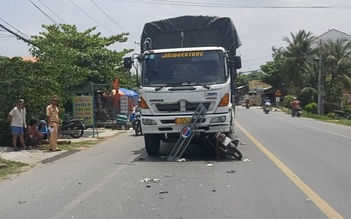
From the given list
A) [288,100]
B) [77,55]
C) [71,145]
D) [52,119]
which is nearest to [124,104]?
[77,55]

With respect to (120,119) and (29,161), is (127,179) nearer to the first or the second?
(29,161)

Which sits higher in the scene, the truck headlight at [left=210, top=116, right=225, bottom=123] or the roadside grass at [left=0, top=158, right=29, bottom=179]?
Result: the truck headlight at [left=210, top=116, right=225, bottom=123]

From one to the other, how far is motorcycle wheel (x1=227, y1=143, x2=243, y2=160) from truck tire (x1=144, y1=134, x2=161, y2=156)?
1961 mm

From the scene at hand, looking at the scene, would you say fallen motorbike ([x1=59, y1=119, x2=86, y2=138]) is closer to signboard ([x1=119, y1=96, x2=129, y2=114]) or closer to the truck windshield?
signboard ([x1=119, y1=96, x2=129, y2=114])

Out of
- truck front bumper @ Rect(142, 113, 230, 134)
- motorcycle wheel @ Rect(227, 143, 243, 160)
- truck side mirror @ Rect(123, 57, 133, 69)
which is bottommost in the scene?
motorcycle wheel @ Rect(227, 143, 243, 160)

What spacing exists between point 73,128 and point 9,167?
926 cm

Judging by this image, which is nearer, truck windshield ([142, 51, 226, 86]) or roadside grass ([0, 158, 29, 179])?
roadside grass ([0, 158, 29, 179])

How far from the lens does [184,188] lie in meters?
8.30

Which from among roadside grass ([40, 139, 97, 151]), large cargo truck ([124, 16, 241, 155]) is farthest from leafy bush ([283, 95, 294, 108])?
large cargo truck ([124, 16, 241, 155])

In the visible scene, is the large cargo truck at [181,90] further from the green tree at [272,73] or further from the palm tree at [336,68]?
the green tree at [272,73]

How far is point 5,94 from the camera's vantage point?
1641 centimetres

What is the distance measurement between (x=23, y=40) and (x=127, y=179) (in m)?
→ 13.2

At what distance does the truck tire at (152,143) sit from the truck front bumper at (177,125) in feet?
2.10

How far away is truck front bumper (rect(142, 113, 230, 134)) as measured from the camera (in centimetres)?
1164
